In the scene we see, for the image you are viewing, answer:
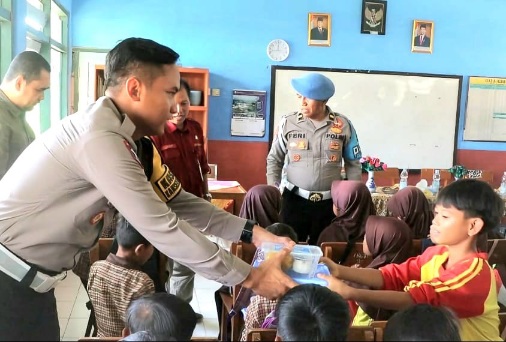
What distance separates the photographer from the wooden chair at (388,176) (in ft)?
18.2

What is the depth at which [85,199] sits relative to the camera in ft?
4.43

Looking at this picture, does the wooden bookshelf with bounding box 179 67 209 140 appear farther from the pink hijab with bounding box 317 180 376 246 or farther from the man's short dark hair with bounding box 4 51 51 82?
the pink hijab with bounding box 317 180 376 246

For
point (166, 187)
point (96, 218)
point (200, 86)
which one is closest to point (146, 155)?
point (166, 187)

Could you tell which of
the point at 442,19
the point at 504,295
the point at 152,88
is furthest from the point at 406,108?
the point at 152,88

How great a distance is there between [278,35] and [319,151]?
113 inches

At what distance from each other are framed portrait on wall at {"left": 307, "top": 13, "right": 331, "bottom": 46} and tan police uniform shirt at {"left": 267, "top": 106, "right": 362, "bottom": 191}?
2.69 metres

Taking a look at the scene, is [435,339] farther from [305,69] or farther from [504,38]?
[504,38]

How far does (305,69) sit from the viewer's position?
5.69 meters

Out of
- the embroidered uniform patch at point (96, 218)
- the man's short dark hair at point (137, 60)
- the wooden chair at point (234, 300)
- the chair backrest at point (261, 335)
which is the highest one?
the man's short dark hair at point (137, 60)

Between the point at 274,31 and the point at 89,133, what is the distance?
4648mm

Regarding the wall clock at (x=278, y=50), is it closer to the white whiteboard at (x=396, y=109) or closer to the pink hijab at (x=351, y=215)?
the white whiteboard at (x=396, y=109)

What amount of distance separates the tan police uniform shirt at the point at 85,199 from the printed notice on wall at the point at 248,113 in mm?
4304

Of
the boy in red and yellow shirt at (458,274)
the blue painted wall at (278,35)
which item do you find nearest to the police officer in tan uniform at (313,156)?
the boy in red and yellow shirt at (458,274)

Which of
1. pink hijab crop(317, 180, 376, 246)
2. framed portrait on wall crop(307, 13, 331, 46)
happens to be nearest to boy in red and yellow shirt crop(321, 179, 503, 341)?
pink hijab crop(317, 180, 376, 246)
